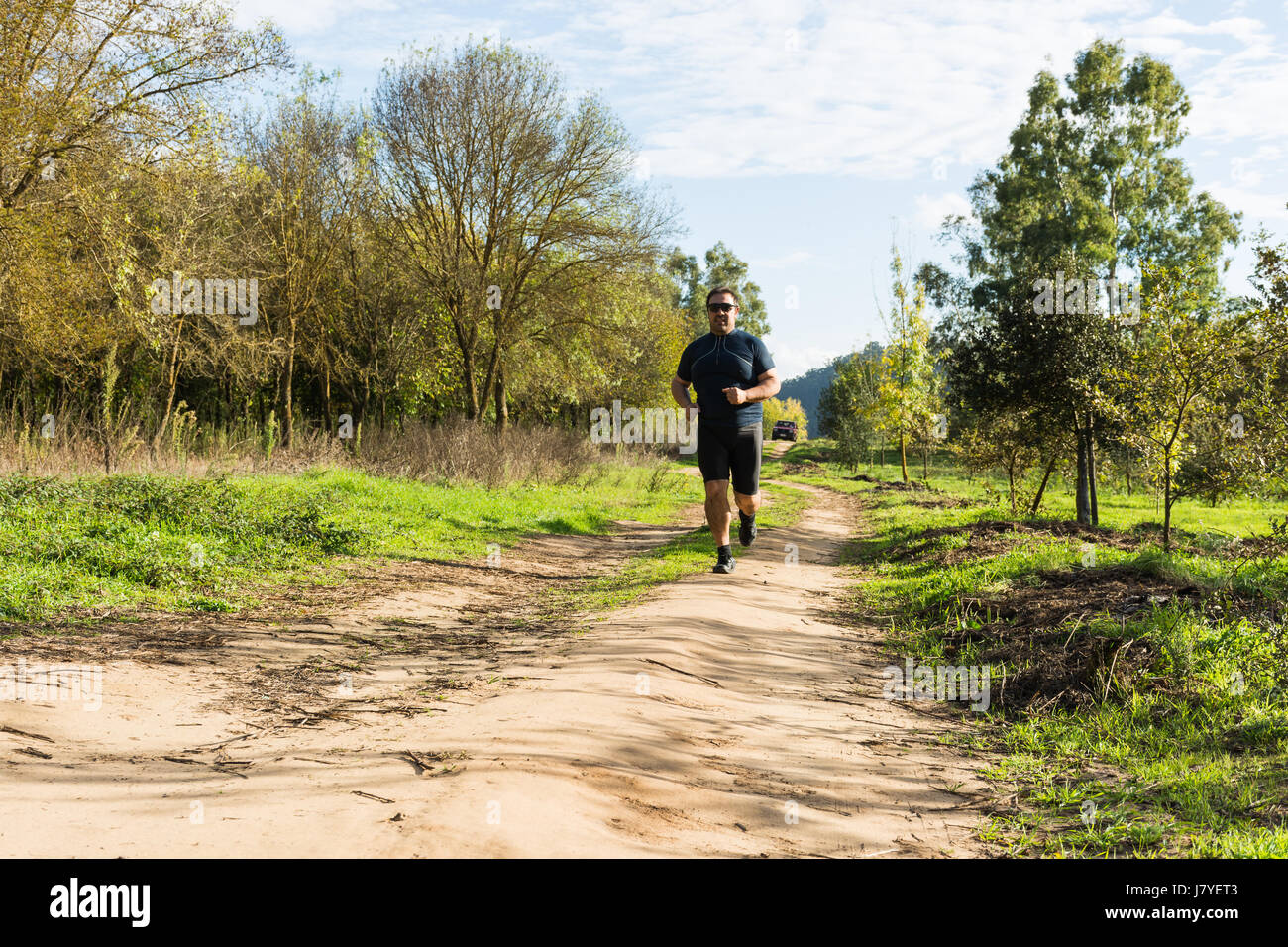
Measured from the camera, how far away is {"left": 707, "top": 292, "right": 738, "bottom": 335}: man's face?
8445mm

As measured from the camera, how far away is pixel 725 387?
842cm

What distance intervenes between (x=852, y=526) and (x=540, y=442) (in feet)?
32.7

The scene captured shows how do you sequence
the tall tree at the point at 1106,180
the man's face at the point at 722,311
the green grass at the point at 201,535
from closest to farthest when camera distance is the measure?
the green grass at the point at 201,535, the man's face at the point at 722,311, the tall tree at the point at 1106,180

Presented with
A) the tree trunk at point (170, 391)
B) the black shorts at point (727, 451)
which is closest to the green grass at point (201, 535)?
the tree trunk at point (170, 391)

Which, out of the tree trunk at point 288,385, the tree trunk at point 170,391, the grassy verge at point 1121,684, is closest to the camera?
the grassy verge at point 1121,684

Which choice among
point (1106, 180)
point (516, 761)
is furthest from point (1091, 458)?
point (1106, 180)

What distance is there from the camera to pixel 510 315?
86.0 ft

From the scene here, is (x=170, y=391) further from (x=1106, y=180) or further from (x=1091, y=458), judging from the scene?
(x=1106, y=180)

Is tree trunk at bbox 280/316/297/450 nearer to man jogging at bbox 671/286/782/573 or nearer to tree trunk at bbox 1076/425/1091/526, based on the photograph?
man jogging at bbox 671/286/782/573

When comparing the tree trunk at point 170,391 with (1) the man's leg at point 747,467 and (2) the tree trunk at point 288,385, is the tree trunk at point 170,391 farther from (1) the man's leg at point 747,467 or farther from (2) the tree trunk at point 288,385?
(1) the man's leg at point 747,467

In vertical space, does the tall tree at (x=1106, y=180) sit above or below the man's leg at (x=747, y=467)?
above

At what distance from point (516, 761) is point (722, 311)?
5576 mm

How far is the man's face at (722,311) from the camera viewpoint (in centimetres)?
845
